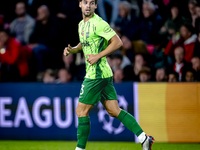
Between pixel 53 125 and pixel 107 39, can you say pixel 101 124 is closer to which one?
pixel 53 125

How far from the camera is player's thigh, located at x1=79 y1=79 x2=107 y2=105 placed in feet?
11.8

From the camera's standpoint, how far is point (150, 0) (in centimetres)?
670

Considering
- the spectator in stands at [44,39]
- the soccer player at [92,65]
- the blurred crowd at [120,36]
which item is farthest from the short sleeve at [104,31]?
the spectator in stands at [44,39]

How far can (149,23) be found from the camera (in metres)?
6.56

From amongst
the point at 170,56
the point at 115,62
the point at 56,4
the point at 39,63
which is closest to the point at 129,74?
the point at 115,62

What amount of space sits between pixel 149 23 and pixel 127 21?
0.47 meters

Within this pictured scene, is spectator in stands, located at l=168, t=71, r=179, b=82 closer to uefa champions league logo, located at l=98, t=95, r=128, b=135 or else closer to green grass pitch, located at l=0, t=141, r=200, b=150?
uefa champions league logo, located at l=98, t=95, r=128, b=135

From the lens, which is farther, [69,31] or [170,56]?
[69,31]

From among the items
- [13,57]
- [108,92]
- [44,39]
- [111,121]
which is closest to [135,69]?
[111,121]

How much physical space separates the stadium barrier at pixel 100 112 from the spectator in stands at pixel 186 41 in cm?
116

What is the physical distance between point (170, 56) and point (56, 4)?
2850mm

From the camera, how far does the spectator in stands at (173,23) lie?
6352 millimetres

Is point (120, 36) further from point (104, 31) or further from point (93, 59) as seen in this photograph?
point (93, 59)

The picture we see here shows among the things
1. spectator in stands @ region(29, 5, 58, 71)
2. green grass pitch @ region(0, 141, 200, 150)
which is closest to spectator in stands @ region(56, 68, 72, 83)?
spectator in stands @ region(29, 5, 58, 71)
